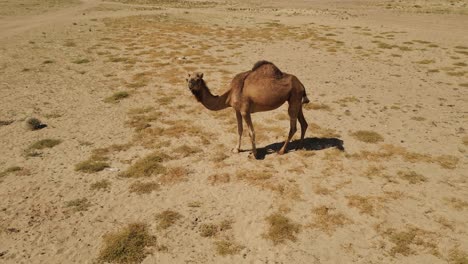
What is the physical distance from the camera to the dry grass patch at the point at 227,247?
29.9ft

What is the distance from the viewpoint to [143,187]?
11.8 meters

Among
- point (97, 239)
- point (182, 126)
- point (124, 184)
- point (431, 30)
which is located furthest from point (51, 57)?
point (431, 30)

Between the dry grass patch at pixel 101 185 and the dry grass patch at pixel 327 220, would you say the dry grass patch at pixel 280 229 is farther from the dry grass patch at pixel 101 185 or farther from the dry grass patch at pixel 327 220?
the dry grass patch at pixel 101 185

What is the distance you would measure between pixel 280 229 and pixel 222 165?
403 cm

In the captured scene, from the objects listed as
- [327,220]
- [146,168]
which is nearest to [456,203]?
[327,220]

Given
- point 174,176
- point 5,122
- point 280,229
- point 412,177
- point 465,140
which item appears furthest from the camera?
point 5,122

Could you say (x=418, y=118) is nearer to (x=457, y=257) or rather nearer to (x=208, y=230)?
(x=457, y=257)

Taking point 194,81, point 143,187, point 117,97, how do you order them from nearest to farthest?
point 143,187, point 194,81, point 117,97

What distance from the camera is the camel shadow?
14281 millimetres

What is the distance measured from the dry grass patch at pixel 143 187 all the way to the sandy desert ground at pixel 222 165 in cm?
4

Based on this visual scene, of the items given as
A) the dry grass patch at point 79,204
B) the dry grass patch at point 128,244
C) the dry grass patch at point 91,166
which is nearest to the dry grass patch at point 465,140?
the dry grass patch at point 128,244

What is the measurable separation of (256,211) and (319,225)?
5.93 ft

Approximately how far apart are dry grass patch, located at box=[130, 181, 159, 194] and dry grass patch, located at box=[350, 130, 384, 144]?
8616mm

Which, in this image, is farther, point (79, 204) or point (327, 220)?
point (79, 204)
